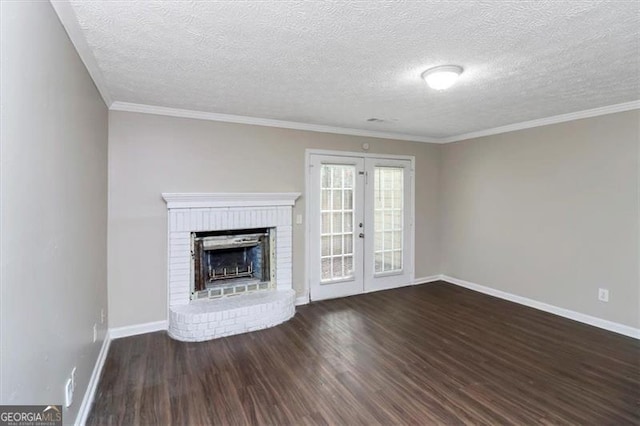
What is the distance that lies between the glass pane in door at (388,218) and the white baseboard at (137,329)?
10.2 ft

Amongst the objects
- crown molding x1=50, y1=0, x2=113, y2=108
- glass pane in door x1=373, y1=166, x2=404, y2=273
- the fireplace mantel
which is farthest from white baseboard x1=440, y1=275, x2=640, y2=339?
crown molding x1=50, y1=0, x2=113, y2=108

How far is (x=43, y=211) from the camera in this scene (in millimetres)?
1541

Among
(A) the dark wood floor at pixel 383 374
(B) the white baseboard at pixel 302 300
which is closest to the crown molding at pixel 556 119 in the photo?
(A) the dark wood floor at pixel 383 374

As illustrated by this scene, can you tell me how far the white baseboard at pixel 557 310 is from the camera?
11.8 ft

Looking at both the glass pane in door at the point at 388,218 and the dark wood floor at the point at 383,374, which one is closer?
the dark wood floor at the point at 383,374

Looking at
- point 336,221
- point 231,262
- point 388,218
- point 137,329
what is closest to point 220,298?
point 231,262

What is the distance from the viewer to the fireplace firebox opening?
390 cm

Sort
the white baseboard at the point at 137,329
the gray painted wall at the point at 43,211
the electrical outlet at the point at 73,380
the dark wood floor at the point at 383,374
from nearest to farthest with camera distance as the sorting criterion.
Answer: the gray painted wall at the point at 43,211 → the electrical outlet at the point at 73,380 → the dark wood floor at the point at 383,374 → the white baseboard at the point at 137,329

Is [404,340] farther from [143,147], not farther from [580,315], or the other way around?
[143,147]

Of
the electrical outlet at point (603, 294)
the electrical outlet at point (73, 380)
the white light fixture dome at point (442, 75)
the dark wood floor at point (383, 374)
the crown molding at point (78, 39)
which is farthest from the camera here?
the electrical outlet at point (603, 294)

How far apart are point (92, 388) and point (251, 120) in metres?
3.12

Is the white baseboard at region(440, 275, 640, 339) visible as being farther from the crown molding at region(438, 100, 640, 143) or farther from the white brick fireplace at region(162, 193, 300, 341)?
the white brick fireplace at region(162, 193, 300, 341)

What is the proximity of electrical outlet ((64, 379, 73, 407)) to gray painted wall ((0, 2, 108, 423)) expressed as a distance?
2.1 inches

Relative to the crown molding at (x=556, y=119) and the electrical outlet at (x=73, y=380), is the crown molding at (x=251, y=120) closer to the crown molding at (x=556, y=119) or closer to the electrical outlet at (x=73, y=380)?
the crown molding at (x=556, y=119)
